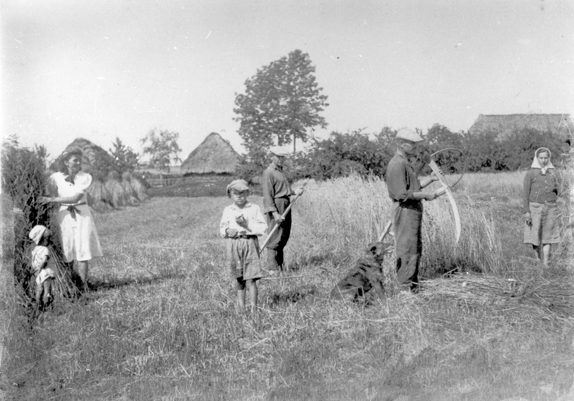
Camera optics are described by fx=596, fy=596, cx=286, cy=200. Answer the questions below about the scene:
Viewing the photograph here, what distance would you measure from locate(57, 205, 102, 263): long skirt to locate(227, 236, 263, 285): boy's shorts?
2.17 metres

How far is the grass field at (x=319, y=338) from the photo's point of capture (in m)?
4.19

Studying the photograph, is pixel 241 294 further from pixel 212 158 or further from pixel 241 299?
pixel 212 158

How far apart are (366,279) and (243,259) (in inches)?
50.9

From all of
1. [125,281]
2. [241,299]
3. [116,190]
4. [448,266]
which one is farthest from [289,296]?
[116,190]

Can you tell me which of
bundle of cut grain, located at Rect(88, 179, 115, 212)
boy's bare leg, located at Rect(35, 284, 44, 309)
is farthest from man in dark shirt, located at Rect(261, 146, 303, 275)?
bundle of cut grain, located at Rect(88, 179, 115, 212)

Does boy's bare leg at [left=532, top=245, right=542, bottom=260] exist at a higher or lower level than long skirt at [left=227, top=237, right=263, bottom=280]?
lower

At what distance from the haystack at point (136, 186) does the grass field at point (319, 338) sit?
89.7 feet

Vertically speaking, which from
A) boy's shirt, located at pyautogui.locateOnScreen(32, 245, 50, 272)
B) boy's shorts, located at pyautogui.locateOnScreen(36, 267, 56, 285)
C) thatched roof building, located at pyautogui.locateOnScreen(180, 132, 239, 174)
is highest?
thatched roof building, located at pyautogui.locateOnScreen(180, 132, 239, 174)

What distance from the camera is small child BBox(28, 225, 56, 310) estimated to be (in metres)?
6.27

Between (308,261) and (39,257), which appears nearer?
(39,257)

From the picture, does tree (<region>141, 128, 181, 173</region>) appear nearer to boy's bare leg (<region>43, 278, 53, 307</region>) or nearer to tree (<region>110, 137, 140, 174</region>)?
tree (<region>110, 137, 140, 174</region>)

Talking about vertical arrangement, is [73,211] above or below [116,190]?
above

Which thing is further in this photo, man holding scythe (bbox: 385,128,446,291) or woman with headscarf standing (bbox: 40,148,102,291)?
woman with headscarf standing (bbox: 40,148,102,291)

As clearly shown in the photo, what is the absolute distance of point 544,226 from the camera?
8414mm
